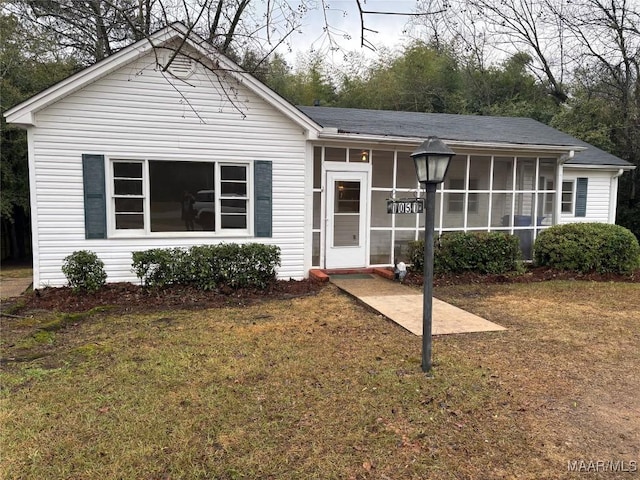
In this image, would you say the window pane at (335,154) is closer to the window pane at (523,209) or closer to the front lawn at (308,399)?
the front lawn at (308,399)

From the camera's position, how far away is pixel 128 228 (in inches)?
289

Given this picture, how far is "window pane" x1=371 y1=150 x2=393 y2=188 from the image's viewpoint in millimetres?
8977

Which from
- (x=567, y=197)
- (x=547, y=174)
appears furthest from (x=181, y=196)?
(x=567, y=197)

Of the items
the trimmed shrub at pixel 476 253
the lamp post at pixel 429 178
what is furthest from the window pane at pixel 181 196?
the lamp post at pixel 429 178

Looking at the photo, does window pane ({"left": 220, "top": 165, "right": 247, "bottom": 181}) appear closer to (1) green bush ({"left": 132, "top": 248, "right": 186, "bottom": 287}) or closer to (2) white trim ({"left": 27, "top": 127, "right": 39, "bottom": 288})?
(1) green bush ({"left": 132, "top": 248, "right": 186, "bottom": 287})

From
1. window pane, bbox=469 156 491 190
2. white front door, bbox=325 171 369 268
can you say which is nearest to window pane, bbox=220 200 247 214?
white front door, bbox=325 171 369 268

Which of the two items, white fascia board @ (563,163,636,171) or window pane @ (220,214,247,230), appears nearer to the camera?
window pane @ (220,214,247,230)

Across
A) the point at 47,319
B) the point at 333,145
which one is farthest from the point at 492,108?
the point at 47,319

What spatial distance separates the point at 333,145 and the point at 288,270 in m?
2.62

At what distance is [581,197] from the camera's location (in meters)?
13.0

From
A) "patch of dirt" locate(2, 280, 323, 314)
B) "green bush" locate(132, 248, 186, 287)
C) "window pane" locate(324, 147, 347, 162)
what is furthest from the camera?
"window pane" locate(324, 147, 347, 162)

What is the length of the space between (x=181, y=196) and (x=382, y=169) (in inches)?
163

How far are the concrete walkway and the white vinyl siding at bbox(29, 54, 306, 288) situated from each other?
1.84m

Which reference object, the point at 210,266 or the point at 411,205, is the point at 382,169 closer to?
the point at 210,266
